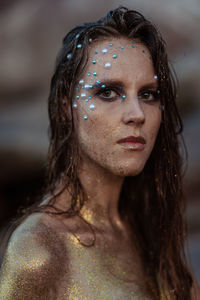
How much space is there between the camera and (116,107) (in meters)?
1.42

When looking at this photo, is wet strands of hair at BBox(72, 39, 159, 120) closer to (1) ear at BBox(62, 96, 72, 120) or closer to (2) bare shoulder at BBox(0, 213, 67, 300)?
(1) ear at BBox(62, 96, 72, 120)

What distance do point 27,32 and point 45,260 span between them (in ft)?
7.02

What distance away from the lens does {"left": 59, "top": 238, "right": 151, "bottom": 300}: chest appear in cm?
134

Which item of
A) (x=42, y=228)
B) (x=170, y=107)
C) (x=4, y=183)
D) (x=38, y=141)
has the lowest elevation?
(x=4, y=183)

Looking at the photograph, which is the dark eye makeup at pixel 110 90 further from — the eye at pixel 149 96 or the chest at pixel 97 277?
the chest at pixel 97 277

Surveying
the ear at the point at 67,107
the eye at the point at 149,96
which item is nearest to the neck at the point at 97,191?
the ear at the point at 67,107

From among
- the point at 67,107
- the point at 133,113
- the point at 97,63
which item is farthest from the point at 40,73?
the point at 133,113

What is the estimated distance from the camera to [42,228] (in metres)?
1.36

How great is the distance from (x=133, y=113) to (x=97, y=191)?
39 centimetres

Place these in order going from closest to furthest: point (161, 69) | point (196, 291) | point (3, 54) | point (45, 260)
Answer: point (45, 260) → point (161, 69) → point (196, 291) → point (3, 54)

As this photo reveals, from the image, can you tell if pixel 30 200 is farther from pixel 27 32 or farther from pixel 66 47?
pixel 27 32

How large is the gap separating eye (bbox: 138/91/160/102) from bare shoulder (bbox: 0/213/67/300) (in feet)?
2.04

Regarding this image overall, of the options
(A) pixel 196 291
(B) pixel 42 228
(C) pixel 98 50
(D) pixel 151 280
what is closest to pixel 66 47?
(C) pixel 98 50

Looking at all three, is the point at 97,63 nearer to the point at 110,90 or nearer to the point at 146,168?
the point at 110,90
